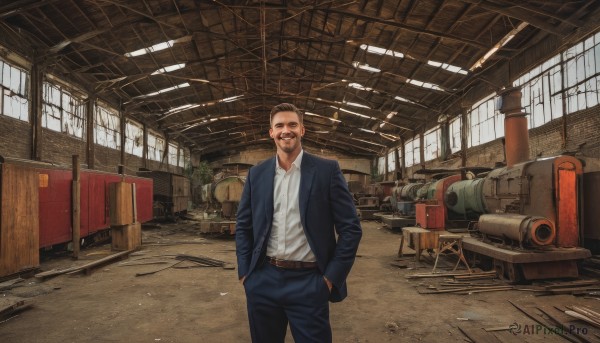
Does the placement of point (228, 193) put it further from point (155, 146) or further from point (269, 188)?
point (155, 146)

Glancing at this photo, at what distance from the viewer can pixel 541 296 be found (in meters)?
5.55

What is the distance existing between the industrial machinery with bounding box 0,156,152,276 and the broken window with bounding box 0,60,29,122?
11.8 ft

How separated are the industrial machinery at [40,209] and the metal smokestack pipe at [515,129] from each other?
32.2ft

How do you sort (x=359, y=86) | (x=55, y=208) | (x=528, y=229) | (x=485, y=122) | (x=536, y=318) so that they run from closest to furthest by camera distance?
(x=536, y=318) < (x=528, y=229) < (x=55, y=208) < (x=485, y=122) < (x=359, y=86)

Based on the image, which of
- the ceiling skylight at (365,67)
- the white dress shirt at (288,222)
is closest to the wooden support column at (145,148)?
the ceiling skylight at (365,67)

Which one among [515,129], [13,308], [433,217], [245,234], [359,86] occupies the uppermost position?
[359,86]

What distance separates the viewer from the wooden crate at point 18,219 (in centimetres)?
657

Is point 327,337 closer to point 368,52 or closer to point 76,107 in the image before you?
point 368,52

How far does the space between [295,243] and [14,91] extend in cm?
1396

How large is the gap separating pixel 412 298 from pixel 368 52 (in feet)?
38.4

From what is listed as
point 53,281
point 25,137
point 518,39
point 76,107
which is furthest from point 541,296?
point 76,107

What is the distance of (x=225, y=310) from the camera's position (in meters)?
5.14

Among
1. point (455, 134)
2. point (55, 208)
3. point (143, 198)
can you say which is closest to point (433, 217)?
point (55, 208)

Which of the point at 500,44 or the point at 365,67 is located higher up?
the point at 365,67
